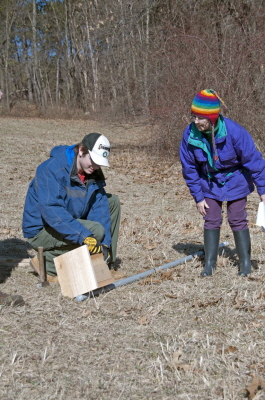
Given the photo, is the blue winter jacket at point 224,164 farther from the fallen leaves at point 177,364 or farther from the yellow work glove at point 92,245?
the fallen leaves at point 177,364

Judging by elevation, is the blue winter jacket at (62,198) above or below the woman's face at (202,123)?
below

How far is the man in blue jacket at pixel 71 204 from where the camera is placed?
4.73m

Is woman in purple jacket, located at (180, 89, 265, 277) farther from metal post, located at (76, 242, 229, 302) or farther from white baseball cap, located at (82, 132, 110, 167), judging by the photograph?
white baseball cap, located at (82, 132, 110, 167)

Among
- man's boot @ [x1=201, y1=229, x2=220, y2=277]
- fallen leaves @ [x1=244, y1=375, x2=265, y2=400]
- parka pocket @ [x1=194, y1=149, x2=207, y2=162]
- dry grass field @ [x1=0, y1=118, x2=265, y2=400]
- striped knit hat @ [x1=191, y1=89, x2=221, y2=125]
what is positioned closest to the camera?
fallen leaves @ [x1=244, y1=375, x2=265, y2=400]

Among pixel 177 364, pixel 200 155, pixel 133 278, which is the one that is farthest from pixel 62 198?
pixel 177 364

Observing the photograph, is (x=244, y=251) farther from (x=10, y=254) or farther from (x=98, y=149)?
(x=10, y=254)

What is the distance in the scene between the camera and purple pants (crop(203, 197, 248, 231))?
5.07 meters

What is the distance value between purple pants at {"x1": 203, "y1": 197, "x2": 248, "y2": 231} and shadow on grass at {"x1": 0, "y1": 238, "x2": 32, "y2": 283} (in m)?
2.17

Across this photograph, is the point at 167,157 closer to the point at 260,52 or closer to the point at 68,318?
the point at 260,52

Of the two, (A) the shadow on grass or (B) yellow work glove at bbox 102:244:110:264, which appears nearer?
(B) yellow work glove at bbox 102:244:110:264

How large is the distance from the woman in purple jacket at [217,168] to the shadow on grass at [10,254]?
6.77 ft

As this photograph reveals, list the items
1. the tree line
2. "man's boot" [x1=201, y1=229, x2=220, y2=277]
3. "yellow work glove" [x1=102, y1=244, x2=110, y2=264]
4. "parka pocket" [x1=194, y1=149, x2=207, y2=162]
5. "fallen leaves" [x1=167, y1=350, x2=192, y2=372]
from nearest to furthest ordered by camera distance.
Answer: "fallen leaves" [x1=167, y1=350, x2=192, y2=372]
"parka pocket" [x1=194, y1=149, x2=207, y2=162]
"yellow work glove" [x1=102, y1=244, x2=110, y2=264]
"man's boot" [x1=201, y1=229, x2=220, y2=277]
the tree line

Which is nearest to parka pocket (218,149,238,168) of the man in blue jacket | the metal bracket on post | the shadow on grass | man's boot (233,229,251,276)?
man's boot (233,229,251,276)

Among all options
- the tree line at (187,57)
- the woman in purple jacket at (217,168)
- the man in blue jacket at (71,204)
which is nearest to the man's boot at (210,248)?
the woman in purple jacket at (217,168)
